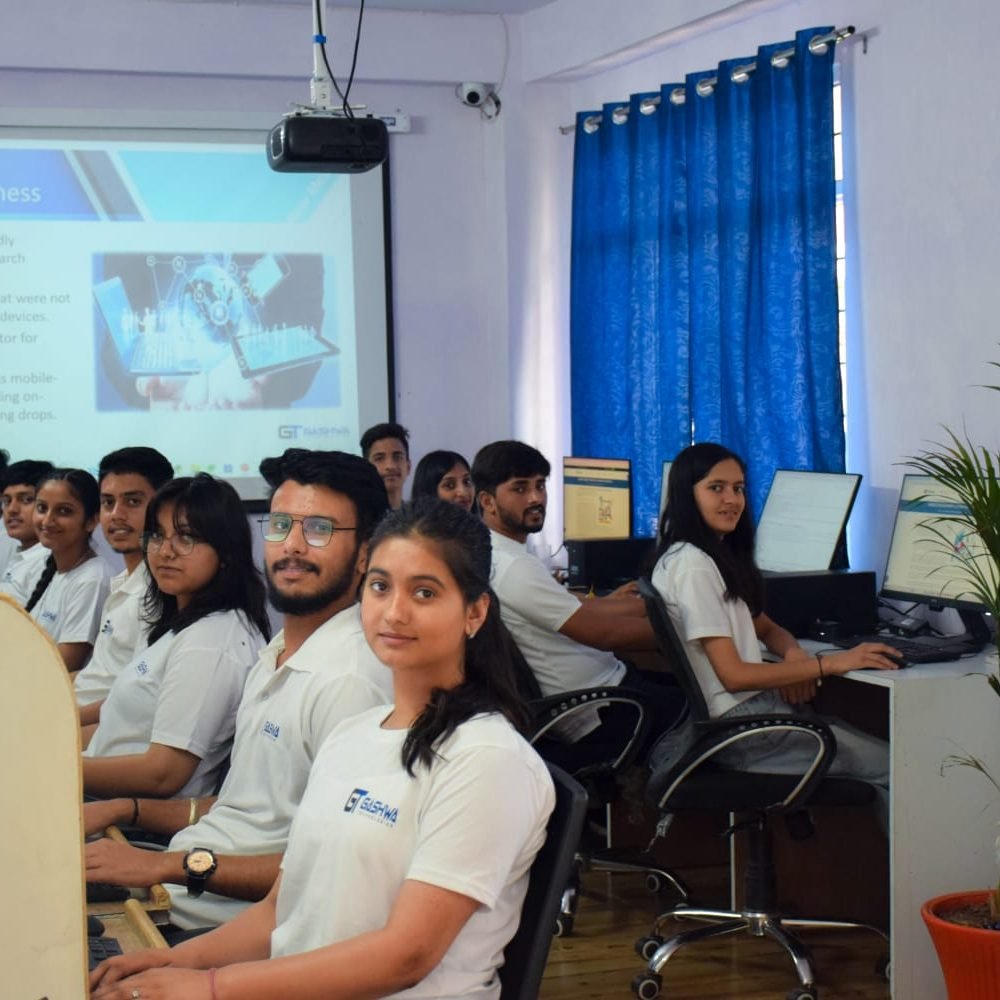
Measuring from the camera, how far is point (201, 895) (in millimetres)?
2084

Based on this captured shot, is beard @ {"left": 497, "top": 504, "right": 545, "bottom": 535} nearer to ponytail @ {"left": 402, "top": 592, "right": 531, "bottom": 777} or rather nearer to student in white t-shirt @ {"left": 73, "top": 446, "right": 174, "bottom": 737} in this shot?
student in white t-shirt @ {"left": 73, "top": 446, "right": 174, "bottom": 737}

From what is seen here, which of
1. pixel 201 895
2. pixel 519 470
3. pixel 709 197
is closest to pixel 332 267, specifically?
pixel 709 197

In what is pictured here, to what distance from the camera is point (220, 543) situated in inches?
105

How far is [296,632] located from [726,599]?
1393mm

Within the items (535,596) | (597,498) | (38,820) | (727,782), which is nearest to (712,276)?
(597,498)

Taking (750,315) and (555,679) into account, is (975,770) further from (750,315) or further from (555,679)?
(750,315)

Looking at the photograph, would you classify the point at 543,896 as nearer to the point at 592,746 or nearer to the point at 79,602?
the point at 592,746

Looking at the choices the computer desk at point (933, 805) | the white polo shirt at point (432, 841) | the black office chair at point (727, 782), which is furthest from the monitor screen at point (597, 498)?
the white polo shirt at point (432, 841)

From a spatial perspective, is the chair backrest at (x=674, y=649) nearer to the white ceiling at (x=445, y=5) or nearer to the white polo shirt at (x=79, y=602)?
the white polo shirt at (x=79, y=602)

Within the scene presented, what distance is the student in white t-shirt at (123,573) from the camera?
10.5 feet

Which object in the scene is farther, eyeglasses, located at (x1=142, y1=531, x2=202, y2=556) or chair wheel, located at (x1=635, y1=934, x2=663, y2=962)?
chair wheel, located at (x1=635, y1=934, x2=663, y2=962)

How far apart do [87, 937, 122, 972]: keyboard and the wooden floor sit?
1.83 metres

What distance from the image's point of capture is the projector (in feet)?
15.3

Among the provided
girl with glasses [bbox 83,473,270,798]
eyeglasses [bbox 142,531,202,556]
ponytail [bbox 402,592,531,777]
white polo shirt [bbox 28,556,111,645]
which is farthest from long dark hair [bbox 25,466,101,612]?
ponytail [bbox 402,592,531,777]
